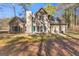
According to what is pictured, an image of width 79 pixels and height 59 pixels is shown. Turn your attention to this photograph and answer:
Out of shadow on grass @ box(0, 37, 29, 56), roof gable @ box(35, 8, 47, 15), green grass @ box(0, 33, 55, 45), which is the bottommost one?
shadow on grass @ box(0, 37, 29, 56)

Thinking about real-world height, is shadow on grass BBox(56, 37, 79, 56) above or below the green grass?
below

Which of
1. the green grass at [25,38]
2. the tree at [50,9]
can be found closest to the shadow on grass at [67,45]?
the green grass at [25,38]

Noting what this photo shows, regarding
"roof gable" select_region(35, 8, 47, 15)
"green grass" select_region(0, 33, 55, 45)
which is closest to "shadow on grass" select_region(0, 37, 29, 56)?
"green grass" select_region(0, 33, 55, 45)

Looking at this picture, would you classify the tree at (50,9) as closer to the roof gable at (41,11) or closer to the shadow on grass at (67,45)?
the roof gable at (41,11)

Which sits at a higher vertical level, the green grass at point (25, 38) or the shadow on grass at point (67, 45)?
the green grass at point (25, 38)

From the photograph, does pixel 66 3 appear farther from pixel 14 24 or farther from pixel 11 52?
pixel 11 52

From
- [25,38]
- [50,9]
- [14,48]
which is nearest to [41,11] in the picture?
[50,9]

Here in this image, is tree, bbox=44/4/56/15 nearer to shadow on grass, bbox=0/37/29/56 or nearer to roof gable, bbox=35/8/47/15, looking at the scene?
roof gable, bbox=35/8/47/15

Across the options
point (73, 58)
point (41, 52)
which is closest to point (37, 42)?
point (41, 52)

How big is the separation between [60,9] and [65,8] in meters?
0.04

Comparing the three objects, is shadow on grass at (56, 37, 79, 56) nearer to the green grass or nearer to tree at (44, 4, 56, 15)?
the green grass

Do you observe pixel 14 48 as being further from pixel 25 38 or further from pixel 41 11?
pixel 41 11

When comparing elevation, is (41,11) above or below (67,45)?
above

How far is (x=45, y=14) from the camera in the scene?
59.7 inches
